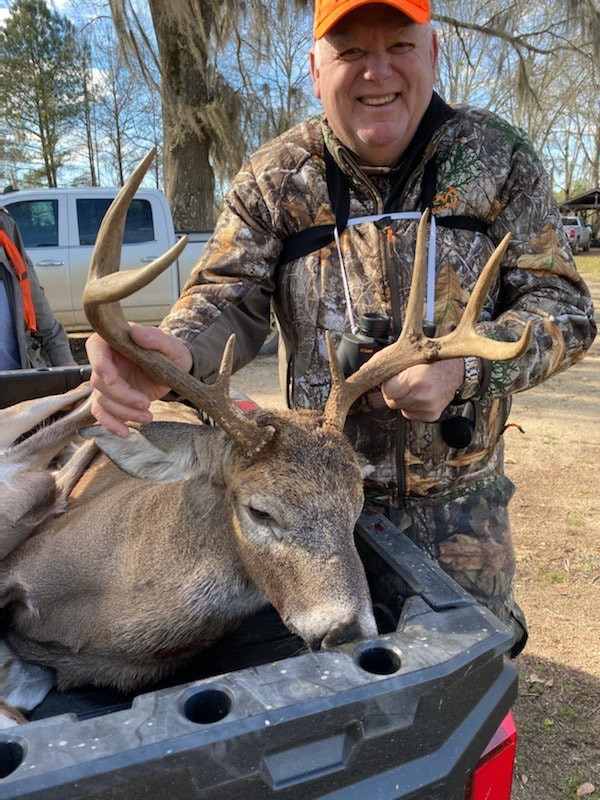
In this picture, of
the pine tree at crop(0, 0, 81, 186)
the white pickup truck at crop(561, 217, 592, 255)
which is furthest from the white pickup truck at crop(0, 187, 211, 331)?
the white pickup truck at crop(561, 217, 592, 255)

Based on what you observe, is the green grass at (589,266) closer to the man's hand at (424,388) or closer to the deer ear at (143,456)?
the man's hand at (424,388)

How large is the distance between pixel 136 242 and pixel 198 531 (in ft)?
31.7

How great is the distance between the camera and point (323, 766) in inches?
50.3

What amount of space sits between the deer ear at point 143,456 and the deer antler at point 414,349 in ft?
A: 1.77

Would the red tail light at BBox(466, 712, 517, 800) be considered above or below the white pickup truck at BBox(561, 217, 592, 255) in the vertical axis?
below

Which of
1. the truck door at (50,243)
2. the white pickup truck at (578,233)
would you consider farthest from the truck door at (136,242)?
the white pickup truck at (578,233)

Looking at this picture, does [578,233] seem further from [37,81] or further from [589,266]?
[37,81]

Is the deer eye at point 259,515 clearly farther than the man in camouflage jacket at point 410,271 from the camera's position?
No

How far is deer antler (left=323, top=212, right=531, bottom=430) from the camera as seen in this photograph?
91.4 inches

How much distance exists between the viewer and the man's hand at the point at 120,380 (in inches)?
88.8

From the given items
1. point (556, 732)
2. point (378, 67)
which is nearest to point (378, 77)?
Answer: point (378, 67)

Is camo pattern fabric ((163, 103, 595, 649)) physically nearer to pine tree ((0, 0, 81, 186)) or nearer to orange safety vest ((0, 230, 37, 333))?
orange safety vest ((0, 230, 37, 333))

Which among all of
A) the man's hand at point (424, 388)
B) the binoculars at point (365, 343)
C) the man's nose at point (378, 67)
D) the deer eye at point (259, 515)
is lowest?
the deer eye at point (259, 515)

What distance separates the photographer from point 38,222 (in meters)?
11.2
